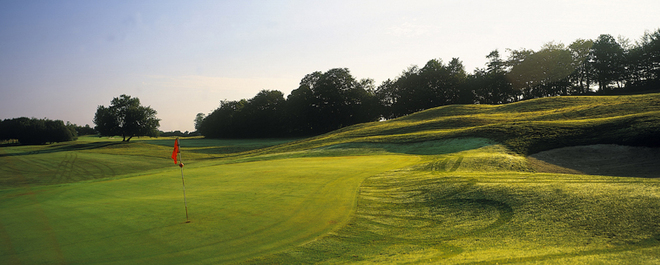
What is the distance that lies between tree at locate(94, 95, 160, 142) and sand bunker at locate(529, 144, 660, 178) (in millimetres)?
72477

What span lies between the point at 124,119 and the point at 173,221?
7094 cm

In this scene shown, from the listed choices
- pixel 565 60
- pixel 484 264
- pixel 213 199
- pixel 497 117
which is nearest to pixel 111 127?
pixel 213 199

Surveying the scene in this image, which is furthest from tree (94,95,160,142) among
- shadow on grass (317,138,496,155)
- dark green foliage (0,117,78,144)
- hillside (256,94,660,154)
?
shadow on grass (317,138,496,155)

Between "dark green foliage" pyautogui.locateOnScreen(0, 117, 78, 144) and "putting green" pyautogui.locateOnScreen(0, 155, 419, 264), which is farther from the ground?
"dark green foliage" pyautogui.locateOnScreen(0, 117, 78, 144)

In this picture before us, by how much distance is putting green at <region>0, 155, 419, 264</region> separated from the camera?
7559 mm

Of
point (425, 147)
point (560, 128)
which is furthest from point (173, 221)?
point (560, 128)

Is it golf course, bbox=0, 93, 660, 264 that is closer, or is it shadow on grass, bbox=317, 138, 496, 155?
golf course, bbox=0, 93, 660, 264

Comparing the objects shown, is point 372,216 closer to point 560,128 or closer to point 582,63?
point 560,128

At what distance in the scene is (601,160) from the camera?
18766 millimetres

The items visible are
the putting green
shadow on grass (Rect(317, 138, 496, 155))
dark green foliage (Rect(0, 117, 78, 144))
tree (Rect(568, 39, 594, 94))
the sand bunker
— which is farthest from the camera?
tree (Rect(568, 39, 594, 94))

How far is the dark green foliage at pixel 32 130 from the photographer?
219 feet

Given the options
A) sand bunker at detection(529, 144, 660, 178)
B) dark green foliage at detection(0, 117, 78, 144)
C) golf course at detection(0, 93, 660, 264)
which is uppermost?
dark green foliage at detection(0, 117, 78, 144)

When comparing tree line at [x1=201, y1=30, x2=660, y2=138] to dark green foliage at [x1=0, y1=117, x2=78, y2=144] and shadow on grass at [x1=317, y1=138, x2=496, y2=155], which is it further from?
shadow on grass at [x1=317, y1=138, x2=496, y2=155]

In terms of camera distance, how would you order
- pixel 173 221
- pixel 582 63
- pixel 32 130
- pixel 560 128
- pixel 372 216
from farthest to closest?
pixel 582 63
pixel 32 130
pixel 560 128
pixel 372 216
pixel 173 221
